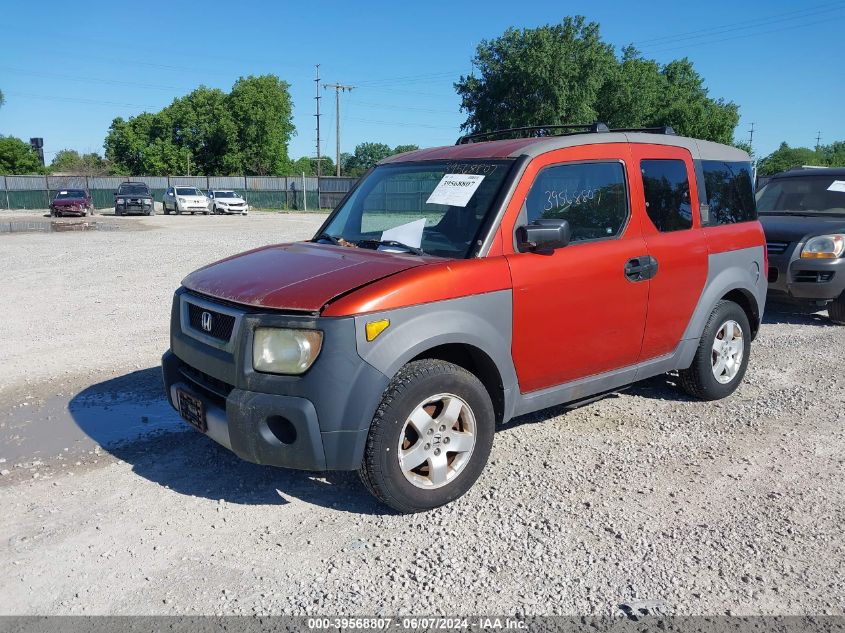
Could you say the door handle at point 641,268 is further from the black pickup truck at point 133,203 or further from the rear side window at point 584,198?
the black pickup truck at point 133,203

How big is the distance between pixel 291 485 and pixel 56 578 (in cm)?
131

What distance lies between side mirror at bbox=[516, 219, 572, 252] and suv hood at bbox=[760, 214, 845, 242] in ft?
18.9

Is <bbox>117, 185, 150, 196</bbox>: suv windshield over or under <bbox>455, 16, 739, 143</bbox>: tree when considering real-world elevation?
under

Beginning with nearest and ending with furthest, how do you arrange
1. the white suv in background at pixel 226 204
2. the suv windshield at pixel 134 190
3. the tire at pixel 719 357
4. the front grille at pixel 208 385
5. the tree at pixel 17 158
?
the front grille at pixel 208 385 → the tire at pixel 719 357 → the suv windshield at pixel 134 190 → the white suv in background at pixel 226 204 → the tree at pixel 17 158

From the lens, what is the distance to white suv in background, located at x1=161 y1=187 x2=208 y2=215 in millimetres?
41312

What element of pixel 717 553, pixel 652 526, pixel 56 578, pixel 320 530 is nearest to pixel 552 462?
pixel 652 526

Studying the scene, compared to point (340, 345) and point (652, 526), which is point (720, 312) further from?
point (340, 345)

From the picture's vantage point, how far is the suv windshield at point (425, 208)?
405 centimetres

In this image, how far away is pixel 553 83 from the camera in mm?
50625

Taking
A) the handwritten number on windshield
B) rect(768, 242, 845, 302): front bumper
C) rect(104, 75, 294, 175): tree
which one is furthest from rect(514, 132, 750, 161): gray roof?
rect(104, 75, 294, 175): tree

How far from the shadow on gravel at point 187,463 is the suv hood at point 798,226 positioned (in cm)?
673

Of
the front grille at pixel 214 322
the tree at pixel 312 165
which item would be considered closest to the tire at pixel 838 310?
the front grille at pixel 214 322

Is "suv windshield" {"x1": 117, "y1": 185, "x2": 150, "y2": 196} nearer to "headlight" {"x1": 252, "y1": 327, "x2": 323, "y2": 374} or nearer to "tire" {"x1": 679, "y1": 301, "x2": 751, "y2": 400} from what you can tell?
"tire" {"x1": 679, "y1": 301, "x2": 751, "y2": 400}

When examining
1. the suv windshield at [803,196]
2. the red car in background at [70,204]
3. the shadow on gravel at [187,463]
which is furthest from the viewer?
the red car in background at [70,204]
